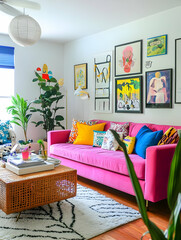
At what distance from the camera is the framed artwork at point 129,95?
398cm

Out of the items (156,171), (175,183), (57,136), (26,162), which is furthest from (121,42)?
(175,183)

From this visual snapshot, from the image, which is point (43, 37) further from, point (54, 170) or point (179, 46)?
point (54, 170)

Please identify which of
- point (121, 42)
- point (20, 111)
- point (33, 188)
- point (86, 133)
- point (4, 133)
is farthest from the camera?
point (20, 111)

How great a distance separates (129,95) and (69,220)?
2393mm

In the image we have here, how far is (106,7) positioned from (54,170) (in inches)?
92.5

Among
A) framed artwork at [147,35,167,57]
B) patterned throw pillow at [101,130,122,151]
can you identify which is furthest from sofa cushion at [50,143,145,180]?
framed artwork at [147,35,167,57]

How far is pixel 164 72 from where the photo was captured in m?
3.60

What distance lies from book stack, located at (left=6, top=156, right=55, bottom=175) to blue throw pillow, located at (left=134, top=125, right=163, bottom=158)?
3.63 ft

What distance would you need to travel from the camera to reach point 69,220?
2.37 m

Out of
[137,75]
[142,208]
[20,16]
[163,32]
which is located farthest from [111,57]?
[142,208]

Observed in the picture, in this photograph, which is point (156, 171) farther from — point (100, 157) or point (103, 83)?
point (103, 83)

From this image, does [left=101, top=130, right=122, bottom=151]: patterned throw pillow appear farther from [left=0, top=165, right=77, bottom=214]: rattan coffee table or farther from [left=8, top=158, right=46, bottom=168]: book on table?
[left=8, top=158, right=46, bottom=168]: book on table

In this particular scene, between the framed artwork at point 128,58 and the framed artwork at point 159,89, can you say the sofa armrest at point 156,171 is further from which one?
the framed artwork at point 128,58

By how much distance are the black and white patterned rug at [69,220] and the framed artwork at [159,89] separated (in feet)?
5.33
